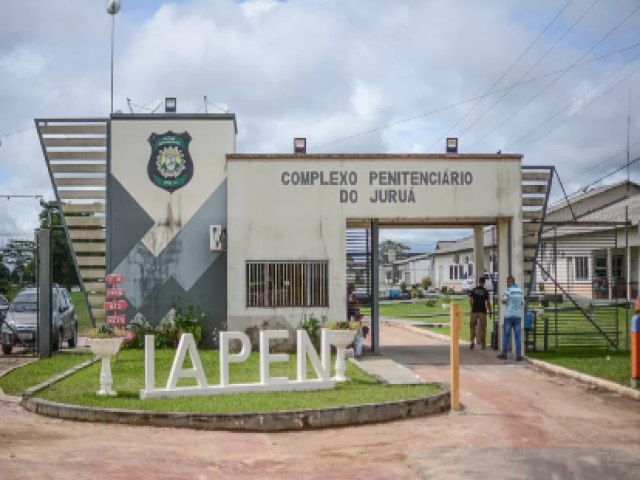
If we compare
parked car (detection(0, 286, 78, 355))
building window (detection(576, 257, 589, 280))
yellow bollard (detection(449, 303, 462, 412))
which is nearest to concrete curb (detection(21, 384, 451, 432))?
yellow bollard (detection(449, 303, 462, 412))

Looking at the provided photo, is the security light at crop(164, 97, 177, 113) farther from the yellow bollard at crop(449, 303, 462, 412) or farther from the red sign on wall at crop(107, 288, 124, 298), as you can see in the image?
the yellow bollard at crop(449, 303, 462, 412)

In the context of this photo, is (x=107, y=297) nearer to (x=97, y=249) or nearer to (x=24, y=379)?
(x=97, y=249)

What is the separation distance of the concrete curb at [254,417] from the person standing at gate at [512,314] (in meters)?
7.16

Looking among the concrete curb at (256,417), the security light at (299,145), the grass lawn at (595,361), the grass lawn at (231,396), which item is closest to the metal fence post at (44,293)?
the grass lawn at (231,396)

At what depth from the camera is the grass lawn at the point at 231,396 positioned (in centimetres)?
1131

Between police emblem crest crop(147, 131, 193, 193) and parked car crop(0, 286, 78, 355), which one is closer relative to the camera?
police emblem crest crop(147, 131, 193, 193)

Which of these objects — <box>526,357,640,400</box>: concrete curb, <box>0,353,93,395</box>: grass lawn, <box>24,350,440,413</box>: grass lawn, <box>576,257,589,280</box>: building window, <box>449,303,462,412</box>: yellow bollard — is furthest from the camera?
<box>576,257,589,280</box>: building window

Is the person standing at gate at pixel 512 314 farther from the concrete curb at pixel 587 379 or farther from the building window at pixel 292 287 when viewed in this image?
the building window at pixel 292 287

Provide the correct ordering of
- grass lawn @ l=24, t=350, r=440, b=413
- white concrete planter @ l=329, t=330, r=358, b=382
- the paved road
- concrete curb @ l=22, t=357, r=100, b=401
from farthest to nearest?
white concrete planter @ l=329, t=330, r=358, b=382
concrete curb @ l=22, t=357, r=100, b=401
grass lawn @ l=24, t=350, r=440, b=413
the paved road

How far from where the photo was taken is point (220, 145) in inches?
779

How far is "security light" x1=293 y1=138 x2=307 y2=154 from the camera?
19.8 m

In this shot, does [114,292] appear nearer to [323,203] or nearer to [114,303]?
[114,303]

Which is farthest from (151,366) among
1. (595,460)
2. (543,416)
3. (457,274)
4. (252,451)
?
(457,274)

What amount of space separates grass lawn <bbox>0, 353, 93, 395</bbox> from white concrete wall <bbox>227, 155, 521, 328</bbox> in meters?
3.55
